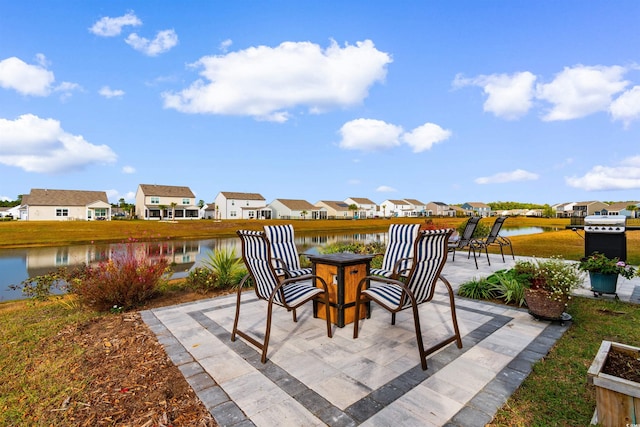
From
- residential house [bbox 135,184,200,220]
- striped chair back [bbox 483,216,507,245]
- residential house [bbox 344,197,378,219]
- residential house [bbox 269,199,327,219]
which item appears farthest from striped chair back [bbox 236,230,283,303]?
residential house [bbox 344,197,378,219]

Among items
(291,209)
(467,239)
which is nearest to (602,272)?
(467,239)

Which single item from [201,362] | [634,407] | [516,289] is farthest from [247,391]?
[516,289]

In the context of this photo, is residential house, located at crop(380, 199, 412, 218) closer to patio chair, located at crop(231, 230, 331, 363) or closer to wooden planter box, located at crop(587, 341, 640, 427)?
patio chair, located at crop(231, 230, 331, 363)

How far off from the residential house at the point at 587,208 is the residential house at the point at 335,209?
59.2 m

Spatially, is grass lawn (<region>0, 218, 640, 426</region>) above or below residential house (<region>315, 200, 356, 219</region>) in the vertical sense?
below

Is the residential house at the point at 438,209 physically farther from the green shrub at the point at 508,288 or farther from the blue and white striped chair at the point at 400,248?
the blue and white striped chair at the point at 400,248

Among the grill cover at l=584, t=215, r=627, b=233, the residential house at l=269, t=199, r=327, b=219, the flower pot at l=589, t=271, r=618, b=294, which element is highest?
the residential house at l=269, t=199, r=327, b=219

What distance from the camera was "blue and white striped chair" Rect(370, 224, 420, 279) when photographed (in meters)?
4.23

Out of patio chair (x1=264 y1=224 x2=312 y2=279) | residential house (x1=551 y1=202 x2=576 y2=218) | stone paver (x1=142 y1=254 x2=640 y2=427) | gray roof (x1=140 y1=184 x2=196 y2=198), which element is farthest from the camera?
residential house (x1=551 y1=202 x2=576 y2=218)

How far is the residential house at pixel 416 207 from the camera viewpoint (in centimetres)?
8994

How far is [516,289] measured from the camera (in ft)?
15.2

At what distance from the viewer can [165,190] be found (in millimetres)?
51688

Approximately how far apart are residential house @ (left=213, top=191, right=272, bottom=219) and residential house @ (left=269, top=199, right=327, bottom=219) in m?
3.68

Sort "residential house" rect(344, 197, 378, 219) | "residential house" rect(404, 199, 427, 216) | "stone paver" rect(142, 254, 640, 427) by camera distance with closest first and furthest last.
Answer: "stone paver" rect(142, 254, 640, 427), "residential house" rect(344, 197, 378, 219), "residential house" rect(404, 199, 427, 216)
